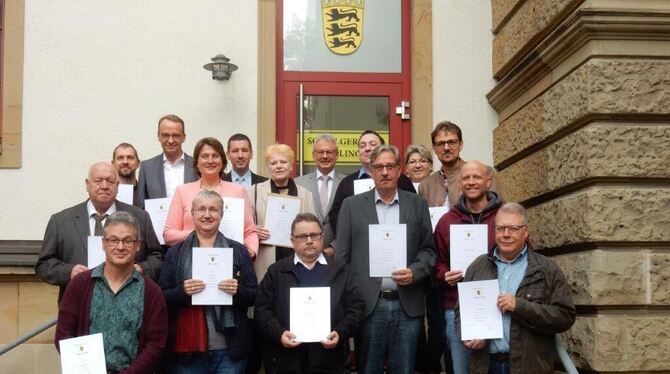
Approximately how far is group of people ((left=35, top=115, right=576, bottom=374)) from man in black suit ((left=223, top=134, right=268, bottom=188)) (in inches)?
13.8

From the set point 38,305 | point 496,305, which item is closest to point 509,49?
point 496,305

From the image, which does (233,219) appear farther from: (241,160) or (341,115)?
(341,115)

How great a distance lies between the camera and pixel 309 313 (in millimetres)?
5277

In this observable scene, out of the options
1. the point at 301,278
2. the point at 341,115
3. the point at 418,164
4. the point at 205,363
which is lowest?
the point at 205,363

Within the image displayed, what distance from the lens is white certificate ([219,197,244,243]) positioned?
18.9ft

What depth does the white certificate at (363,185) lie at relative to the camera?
6416 millimetres

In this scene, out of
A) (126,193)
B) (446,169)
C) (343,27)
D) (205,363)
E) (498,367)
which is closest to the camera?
(498,367)

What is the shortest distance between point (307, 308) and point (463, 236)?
1166 millimetres

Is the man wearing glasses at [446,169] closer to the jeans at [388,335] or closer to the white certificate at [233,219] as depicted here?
the jeans at [388,335]

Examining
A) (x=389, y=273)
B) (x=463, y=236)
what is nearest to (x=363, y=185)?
(x=389, y=273)

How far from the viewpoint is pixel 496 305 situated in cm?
499

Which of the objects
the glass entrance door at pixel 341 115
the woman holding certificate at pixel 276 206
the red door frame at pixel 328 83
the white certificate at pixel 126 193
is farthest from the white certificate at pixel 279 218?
the red door frame at pixel 328 83

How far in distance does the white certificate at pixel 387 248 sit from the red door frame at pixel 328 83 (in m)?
3.10

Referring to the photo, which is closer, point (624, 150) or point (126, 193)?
point (624, 150)
